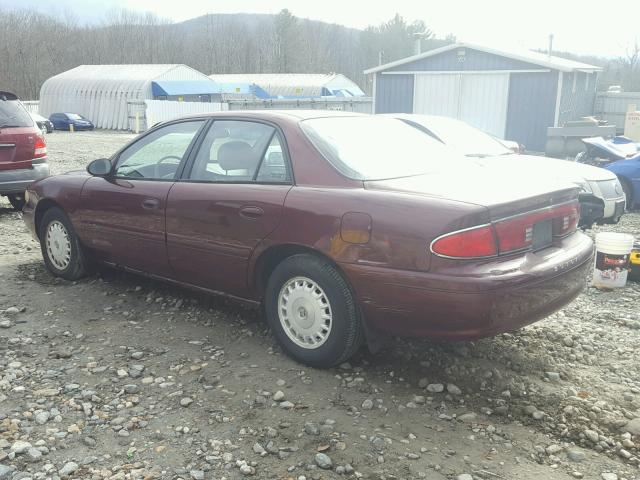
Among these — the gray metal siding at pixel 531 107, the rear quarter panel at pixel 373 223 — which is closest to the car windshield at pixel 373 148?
the rear quarter panel at pixel 373 223

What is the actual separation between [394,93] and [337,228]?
70.0 feet

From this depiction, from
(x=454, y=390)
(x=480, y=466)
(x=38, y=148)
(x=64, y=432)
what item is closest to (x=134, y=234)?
(x=64, y=432)

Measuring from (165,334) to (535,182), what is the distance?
2.67 meters

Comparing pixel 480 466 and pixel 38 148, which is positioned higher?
pixel 38 148

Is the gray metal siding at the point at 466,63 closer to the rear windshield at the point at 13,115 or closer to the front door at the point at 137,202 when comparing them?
the rear windshield at the point at 13,115

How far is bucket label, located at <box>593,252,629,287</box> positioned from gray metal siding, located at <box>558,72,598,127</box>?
53.6ft

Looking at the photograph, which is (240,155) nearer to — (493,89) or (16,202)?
(16,202)

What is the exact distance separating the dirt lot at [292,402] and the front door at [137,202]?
19.2 inches

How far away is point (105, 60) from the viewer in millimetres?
83562

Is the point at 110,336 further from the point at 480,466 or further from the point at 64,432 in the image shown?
the point at 480,466

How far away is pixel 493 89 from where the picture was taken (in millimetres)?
21578

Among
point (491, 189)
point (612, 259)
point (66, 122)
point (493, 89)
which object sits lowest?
point (66, 122)

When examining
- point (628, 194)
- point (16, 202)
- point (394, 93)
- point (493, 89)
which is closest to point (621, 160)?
point (628, 194)

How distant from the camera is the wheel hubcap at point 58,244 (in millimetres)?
5551
